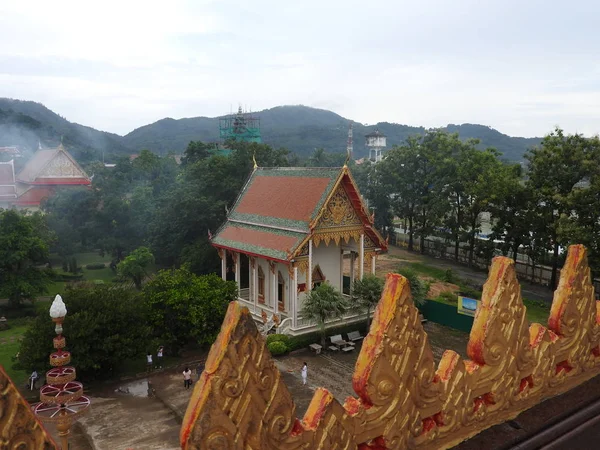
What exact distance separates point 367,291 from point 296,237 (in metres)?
3.87

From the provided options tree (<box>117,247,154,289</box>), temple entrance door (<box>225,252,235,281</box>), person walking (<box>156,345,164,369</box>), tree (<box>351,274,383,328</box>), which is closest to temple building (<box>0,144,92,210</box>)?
tree (<box>117,247,154,289</box>)

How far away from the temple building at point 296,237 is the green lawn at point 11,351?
10.0m

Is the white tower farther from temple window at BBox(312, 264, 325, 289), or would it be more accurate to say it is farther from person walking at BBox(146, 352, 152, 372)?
person walking at BBox(146, 352, 152, 372)

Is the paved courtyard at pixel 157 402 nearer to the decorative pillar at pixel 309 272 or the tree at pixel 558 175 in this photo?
the decorative pillar at pixel 309 272

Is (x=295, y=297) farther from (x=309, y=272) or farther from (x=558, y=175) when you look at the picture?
(x=558, y=175)

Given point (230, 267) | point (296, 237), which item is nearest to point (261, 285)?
point (230, 267)

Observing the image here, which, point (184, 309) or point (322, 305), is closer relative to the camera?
point (184, 309)

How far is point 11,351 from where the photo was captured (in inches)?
843

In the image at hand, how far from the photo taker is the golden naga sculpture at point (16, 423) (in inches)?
81.4

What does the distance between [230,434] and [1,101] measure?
213 metres

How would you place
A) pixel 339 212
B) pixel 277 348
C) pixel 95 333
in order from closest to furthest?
pixel 95 333 < pixel 277 348 < pixel 339 212

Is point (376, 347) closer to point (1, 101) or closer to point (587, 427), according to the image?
point (587, 427)

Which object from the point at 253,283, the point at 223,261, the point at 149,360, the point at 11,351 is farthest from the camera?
the point at 223,261

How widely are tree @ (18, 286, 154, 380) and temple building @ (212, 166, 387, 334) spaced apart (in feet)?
21.8
